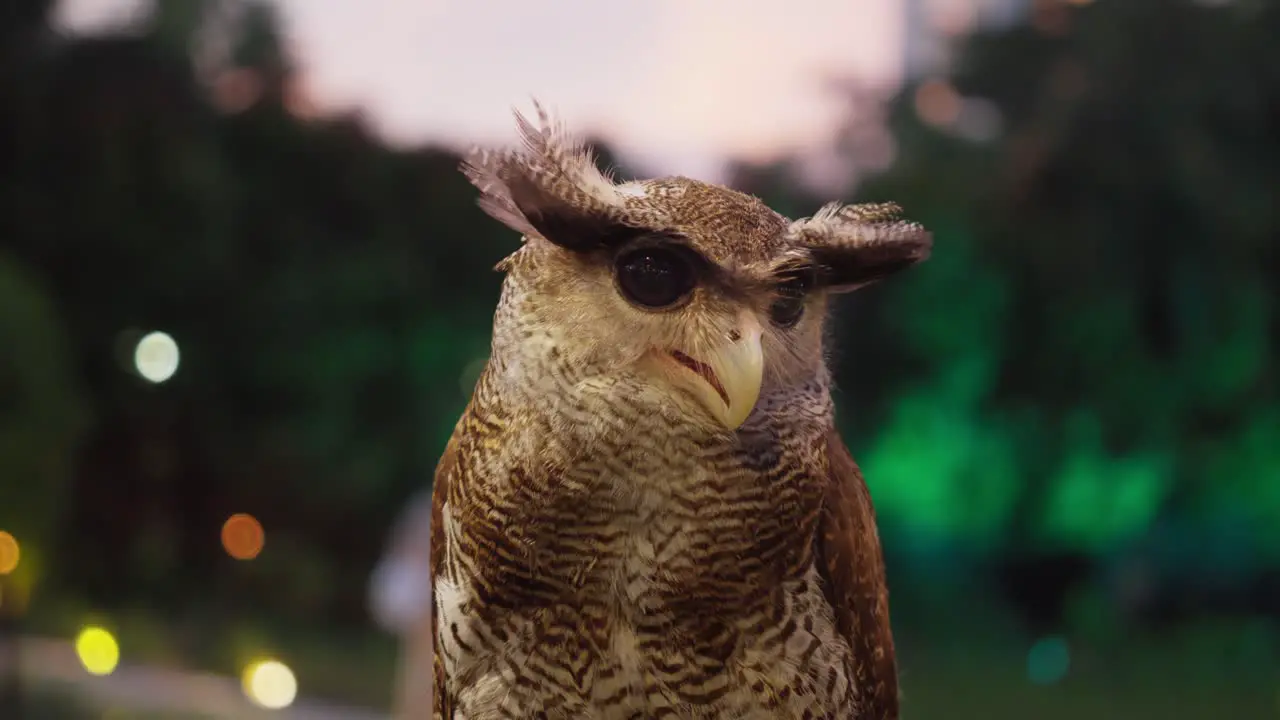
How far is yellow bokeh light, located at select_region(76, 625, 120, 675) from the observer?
238 cm

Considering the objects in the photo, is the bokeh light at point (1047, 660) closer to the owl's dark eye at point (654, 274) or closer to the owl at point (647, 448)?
the owl at point (647, 448)

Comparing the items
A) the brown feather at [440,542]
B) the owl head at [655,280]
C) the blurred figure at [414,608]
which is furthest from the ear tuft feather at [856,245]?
the blurred figure at [414,608]

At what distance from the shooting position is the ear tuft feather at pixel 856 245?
2.02ft

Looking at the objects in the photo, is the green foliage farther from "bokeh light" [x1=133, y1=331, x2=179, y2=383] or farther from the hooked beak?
the hooked beak

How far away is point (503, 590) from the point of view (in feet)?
2.05

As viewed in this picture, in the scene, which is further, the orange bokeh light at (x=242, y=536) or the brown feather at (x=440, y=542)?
the orange bokeh light at (x=242, y=536)

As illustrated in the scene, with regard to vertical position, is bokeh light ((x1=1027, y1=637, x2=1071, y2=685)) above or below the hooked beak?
above

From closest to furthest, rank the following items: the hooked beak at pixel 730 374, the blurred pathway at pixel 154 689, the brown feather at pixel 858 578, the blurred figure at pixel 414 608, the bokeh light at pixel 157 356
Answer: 1. the hooked beak at pixel 730 374
2. the brown feather at pixel 858 578
3. the blurred figure at pixel 414 608
4. the bokeh light at pixel 157 356
5. the blurred pathway at pixel 154 689

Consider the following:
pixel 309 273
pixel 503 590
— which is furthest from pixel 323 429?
pixel 503 590

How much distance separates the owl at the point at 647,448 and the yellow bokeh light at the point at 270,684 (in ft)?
6.73

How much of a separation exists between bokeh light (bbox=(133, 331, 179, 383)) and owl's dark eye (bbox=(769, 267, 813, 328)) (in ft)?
6.26

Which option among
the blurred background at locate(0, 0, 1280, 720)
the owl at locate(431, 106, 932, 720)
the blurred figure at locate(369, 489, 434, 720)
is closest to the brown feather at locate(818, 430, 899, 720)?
the owl at locate(431, 106, 932, 720)

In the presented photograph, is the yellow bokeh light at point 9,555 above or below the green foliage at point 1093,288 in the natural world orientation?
below

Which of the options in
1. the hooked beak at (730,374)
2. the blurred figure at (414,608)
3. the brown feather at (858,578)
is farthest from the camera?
the blurred figure at (414,608)
